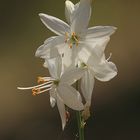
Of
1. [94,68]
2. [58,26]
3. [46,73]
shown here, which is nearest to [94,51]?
[94,68]

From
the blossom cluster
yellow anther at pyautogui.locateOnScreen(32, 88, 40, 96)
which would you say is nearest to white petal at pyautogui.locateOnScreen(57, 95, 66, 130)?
the blossom cluster

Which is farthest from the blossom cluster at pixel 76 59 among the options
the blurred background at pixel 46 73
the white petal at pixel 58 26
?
the blurred background at pixel 46 73

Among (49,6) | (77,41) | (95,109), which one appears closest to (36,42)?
(49,6)

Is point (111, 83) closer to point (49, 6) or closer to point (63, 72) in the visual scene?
point (49, 6)

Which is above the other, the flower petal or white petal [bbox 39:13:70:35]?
white petal [bbox 39:13:70:35]

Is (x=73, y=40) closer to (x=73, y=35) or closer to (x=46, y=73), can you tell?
(x=73, y=35)

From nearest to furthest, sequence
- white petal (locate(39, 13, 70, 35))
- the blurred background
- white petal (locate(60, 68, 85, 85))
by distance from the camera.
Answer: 1. white petal (locate(60, 68, 85, 85))
2. white petal (locate(39, 13, 70, 35))
3. the blurred background

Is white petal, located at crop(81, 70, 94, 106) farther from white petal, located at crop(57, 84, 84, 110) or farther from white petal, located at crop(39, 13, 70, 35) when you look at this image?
white petal, located at crop(39, 13, 70, 35)

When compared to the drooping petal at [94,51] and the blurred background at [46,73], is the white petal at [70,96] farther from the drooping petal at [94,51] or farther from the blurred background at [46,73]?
the blurred background at [46,73]
